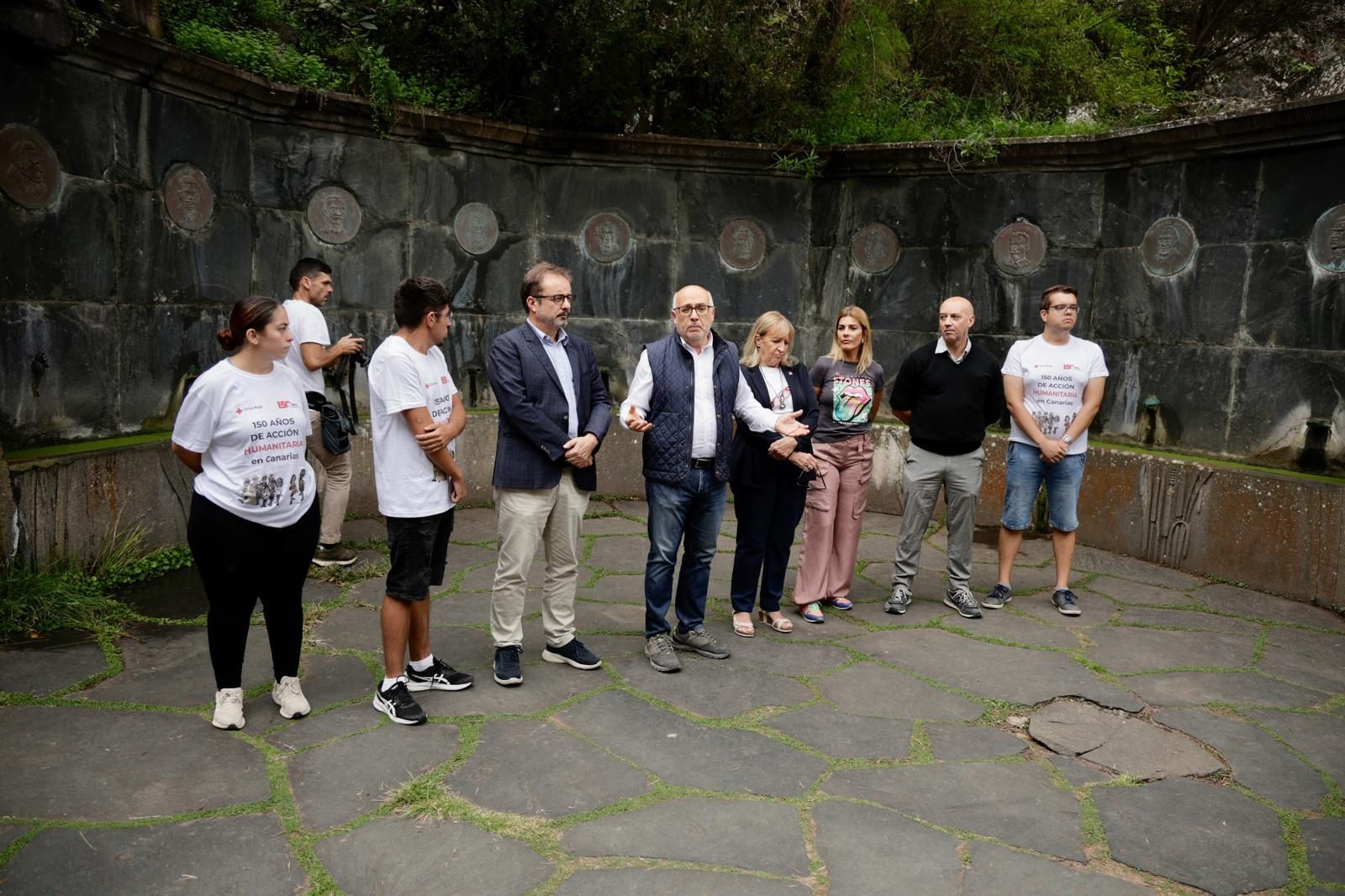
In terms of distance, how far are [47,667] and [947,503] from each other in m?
4.40

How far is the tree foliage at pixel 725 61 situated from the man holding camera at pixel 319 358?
1931 mm

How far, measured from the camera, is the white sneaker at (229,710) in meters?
3.71

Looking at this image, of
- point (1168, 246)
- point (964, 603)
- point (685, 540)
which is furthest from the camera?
point (1168, 246)

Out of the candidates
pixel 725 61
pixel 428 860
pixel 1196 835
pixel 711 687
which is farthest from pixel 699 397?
pixel 725 61

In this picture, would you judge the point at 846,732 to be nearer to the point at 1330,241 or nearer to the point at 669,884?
the point at 669,884

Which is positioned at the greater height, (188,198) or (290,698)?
(188,198)

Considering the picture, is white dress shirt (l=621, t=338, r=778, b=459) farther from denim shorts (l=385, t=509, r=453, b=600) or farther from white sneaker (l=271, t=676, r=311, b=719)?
white sneaker (l=271, t=676, r=311, b=719)

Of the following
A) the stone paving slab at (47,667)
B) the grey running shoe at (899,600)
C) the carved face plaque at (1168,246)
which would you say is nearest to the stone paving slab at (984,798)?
the grey running shoe at (899,600)

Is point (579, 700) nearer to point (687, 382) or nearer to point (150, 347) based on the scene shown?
point (687, 382)

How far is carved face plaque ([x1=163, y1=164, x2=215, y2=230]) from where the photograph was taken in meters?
6.16

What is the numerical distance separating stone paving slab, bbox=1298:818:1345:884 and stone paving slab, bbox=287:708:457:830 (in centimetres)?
279

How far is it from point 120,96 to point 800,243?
5.21 metres

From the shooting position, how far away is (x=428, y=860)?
115 inches

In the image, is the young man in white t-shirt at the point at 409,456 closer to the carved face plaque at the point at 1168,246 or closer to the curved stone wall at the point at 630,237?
the curved stone wall at the point at 630,237
